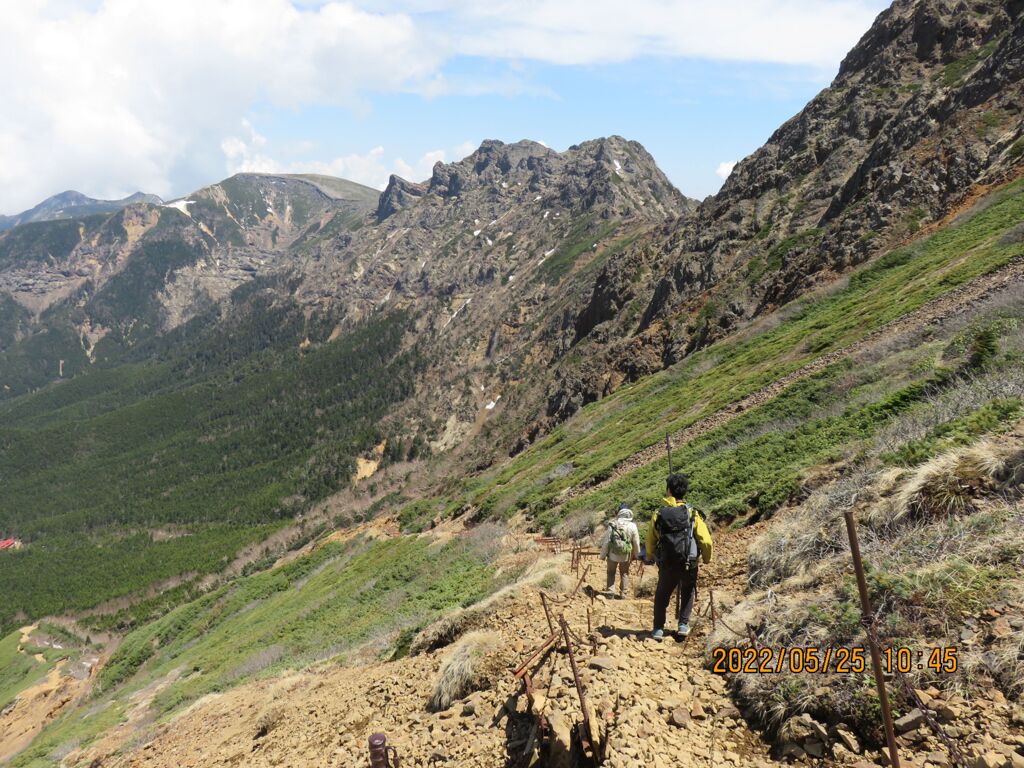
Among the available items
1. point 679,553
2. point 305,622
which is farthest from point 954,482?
point 305,622

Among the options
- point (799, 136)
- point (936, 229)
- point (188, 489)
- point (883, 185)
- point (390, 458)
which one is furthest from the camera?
point (188, 489)


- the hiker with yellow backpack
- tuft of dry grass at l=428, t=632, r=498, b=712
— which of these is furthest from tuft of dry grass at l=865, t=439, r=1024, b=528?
tuft of dry grass at l=428, t=632, r=498, b=712

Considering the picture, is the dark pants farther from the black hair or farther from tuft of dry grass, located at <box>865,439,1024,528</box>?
tuft of dry grass, located at <box>865,439,1024,528</box>

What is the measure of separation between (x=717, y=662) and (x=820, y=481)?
7.07 metres

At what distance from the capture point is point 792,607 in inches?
301

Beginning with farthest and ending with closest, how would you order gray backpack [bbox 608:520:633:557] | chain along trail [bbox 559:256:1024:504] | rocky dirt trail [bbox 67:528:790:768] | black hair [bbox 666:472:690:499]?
chain along trail [bbox 559:256:1024:504]
gray backpack [bbox 608:520:633:557]
black hair [bbox 666:472:690:499]
rocky dirt trail [bbox 67:528:790:768]

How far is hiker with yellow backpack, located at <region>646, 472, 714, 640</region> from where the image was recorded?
873 centimetres

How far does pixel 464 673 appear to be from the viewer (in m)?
9.70

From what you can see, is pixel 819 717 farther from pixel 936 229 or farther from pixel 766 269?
pixel 766 269

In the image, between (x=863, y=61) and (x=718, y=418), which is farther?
(x=863, y=61)

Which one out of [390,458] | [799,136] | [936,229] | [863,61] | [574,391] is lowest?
[390,458]

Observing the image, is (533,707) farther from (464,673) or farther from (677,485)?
(677,485)

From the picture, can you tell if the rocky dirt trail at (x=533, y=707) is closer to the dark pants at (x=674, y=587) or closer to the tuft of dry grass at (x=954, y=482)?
the dark pants at (x=674, y=587)

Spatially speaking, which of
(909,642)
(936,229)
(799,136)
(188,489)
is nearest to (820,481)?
(909,642)
